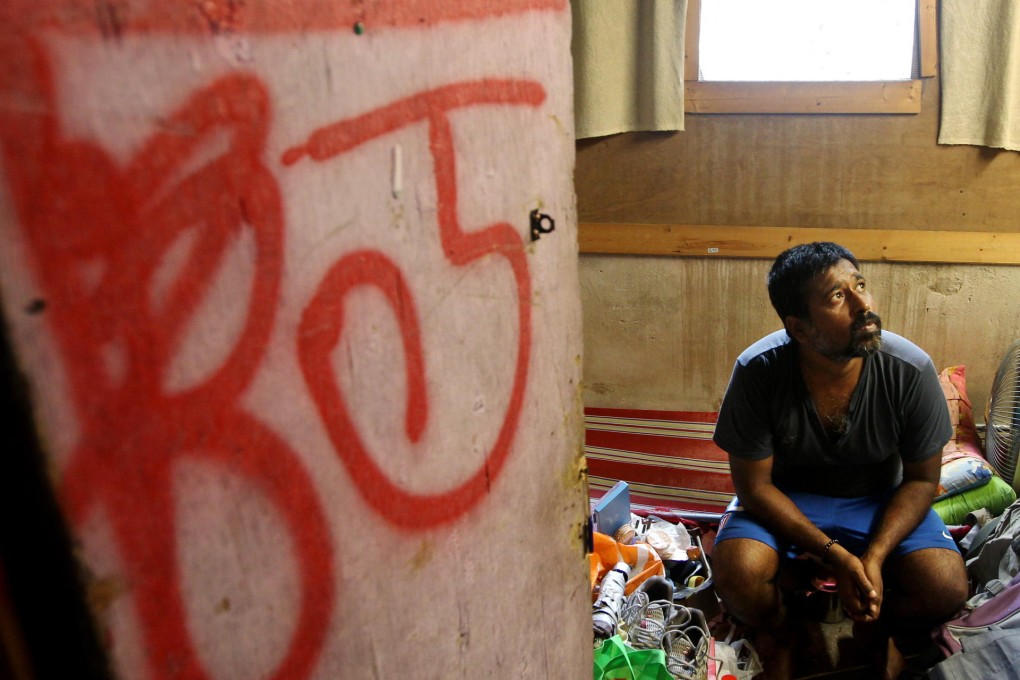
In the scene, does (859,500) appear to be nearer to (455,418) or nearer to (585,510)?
(585,510)

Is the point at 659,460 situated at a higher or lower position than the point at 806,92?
lower

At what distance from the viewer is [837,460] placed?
251 cm

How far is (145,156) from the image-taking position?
24.8 inches

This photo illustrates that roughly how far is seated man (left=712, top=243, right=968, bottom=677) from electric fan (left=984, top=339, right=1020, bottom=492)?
3.12 feet

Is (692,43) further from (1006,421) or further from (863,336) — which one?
(1006,421)

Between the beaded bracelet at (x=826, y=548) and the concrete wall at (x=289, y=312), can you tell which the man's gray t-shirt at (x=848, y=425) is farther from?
the concrete wall at (x=289, y=312)

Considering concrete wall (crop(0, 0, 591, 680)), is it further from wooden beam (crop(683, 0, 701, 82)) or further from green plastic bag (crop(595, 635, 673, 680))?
wooden beam (crop(683, 0, 701, 82))

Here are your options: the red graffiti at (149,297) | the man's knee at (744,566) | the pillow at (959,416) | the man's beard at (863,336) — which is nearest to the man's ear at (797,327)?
the man's beard at (863,336)

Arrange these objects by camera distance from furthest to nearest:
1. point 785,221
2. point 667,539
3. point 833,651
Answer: point 785,221
point 667,539
point 833,651

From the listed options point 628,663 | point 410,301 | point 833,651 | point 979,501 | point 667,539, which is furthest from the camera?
point 667,539

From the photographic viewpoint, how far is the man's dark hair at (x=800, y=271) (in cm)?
235

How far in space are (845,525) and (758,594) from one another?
1.31 ft

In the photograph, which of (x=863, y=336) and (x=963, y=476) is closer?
(x=863, y=336)

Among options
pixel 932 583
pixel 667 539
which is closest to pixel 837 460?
pixel 932 583
